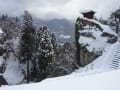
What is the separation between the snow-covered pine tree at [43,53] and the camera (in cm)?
4378

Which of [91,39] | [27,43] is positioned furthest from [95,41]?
[27,43]

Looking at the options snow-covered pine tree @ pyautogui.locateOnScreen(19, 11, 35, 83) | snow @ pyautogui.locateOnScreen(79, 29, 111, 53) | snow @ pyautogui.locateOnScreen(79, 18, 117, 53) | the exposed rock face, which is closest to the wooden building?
the exposed rock face

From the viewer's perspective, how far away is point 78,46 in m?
34.7

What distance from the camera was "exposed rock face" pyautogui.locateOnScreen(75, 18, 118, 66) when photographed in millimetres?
32062

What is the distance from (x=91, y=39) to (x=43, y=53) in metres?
13.1

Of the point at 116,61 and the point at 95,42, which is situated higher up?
the point at 95,42

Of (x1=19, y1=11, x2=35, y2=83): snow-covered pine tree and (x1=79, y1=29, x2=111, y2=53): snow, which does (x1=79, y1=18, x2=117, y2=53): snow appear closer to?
(x1=79, y1=29, x2=111, y2=53): snow

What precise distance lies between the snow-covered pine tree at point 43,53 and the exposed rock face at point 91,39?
1008 cm

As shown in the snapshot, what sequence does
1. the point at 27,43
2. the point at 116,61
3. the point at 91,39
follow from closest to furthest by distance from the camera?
the point at 116,61 → the point at 91,39 → the point at 27,43

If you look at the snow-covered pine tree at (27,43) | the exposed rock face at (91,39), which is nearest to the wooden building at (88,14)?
the exposed rock face at (91,39)

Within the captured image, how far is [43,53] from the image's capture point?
Answer: 44.5 metres

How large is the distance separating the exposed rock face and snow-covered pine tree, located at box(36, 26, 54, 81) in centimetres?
1008

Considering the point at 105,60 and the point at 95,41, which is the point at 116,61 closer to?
the point at 105,60

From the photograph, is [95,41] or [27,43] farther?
[27,43]
